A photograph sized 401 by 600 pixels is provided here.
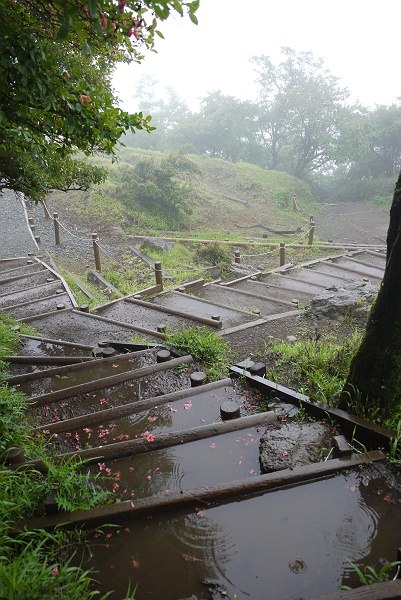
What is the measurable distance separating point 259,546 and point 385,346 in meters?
1.88

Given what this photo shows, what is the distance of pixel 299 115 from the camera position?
33875 millimetres

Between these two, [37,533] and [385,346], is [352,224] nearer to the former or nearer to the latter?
[385,346]

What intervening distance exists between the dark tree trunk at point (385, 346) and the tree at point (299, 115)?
3344 cm

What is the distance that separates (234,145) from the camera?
3916cm

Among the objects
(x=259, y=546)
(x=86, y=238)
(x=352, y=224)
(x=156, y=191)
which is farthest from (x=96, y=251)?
(x=352, y=224)

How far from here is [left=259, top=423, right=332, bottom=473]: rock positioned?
297 cm

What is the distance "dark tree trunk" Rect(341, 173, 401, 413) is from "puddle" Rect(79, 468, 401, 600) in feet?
2.57

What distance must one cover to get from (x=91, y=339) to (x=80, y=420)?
10.9 ft

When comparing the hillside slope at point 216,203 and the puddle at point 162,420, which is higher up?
the hillside slope at point 216,203

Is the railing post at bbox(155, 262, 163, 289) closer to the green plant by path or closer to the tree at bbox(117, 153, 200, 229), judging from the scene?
the green plant by path

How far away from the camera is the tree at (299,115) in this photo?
3266 centimetres

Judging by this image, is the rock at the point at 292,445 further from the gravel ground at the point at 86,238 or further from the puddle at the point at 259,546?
the gravel ground at the point at 86,238

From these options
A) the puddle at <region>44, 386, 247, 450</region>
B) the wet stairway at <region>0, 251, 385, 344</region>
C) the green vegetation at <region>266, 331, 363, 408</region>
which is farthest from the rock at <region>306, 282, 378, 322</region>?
the puddle at <region>44, 386, 247, 450</region>

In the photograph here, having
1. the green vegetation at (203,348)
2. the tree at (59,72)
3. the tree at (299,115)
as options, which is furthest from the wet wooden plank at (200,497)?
the tree at (299,115)
